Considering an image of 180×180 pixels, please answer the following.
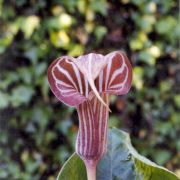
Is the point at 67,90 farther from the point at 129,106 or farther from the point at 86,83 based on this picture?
the point at 129,106

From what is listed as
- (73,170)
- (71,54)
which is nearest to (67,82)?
(73,170)

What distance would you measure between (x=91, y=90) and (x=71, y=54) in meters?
1.83

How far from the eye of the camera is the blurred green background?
250 cm

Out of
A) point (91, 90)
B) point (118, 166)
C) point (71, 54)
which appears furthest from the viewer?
point (71, 54)

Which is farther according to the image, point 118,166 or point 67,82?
point 118,166

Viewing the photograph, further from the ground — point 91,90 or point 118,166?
point 91,90

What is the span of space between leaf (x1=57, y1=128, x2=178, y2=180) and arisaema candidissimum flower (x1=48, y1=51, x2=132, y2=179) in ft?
0.26

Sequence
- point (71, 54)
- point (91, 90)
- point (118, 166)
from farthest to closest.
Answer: point (71, 54) < point (118, 166) < point (91, 90)

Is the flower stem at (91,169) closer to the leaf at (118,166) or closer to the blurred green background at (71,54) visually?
the leaf at (118,166)

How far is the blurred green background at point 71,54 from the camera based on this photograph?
2.50 meters

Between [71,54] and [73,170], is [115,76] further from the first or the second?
[71,54]

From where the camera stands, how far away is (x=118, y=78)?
26.2 inches

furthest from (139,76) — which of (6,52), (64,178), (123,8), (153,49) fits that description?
(64,178)

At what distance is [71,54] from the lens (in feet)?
8.15
